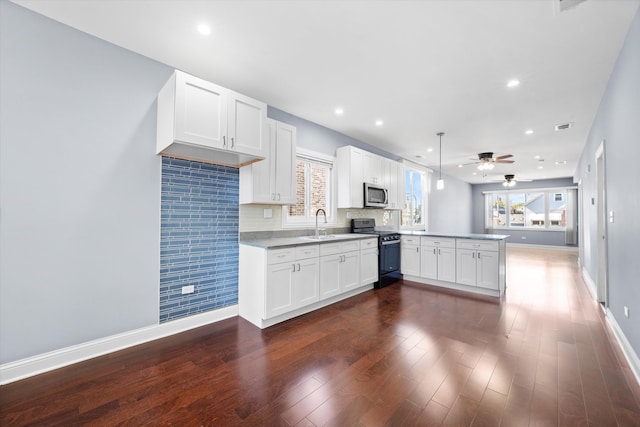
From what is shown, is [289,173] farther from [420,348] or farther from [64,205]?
[420,348]

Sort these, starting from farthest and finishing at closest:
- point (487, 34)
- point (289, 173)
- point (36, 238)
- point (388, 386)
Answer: point (289, 173), point (487, 34), point (36, 238), point (388, 386)

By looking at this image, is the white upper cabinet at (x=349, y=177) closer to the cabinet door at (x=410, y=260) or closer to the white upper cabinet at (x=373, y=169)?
the white upper cabinet at (x=373, y=169)

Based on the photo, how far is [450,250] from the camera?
4.58 m

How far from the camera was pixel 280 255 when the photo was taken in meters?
3.13

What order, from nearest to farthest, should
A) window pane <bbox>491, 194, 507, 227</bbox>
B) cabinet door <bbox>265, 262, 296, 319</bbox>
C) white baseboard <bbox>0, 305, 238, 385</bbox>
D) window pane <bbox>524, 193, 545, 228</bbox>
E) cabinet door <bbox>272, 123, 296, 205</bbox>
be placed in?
white baseboard <bbox>0, 305, 238, 385</bbox>
cabinet door <bbox>265, 262, 296, 319</bbox>
cabinet door <bbox>272, 123, 296, 205</bbox>
window pane <bbox>524, 193, 545, 228</bbox>
window pane <bbox>491, 194, 507, 227</bbox>

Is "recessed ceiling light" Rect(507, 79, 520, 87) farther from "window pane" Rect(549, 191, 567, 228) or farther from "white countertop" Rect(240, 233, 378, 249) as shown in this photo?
"window pane" Rect(549, 191, 567, 228)

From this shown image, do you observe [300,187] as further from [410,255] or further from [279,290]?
[410,255]

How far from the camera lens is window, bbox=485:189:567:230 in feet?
33.9

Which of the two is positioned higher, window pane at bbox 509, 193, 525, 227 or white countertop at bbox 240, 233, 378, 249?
window pane at bbox 509, 193, 525, 227

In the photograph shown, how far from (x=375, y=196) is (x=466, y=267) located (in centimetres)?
197

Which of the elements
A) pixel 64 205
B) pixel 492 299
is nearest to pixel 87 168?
pixel 64 205

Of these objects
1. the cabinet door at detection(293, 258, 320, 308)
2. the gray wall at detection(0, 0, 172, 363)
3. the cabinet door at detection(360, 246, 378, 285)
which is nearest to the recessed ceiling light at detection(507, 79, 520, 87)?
the cabinet door at detection(360, 246, 378, 285)

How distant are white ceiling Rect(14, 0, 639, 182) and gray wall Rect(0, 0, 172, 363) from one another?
273mm

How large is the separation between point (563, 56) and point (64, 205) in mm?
4794
